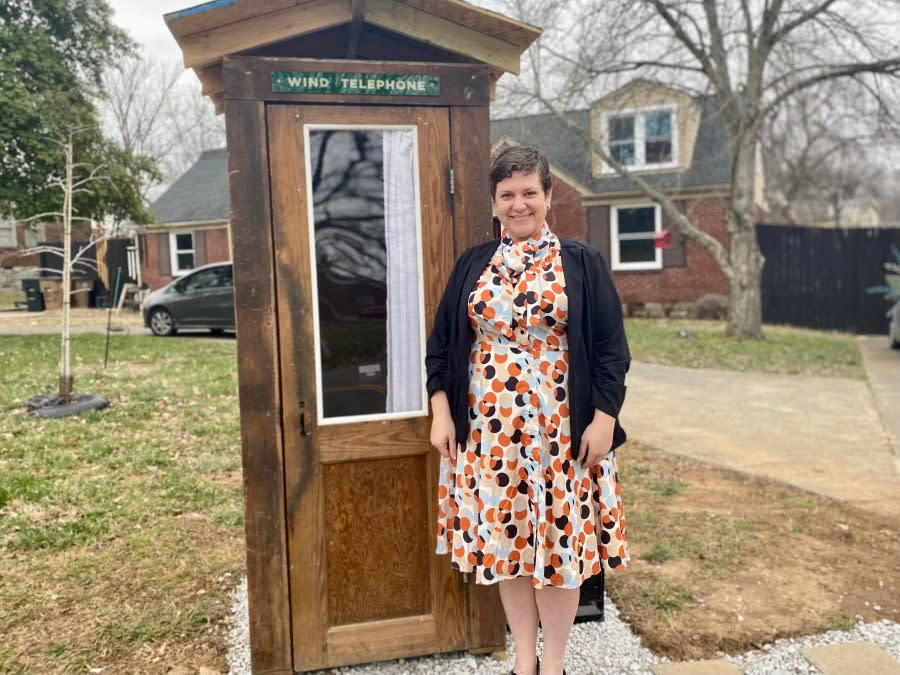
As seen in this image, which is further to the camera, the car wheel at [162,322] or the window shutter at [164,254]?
the window shutter at [164,254]

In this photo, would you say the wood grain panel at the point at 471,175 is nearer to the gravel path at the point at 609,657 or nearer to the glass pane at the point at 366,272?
the glass pane at the point at 366,272

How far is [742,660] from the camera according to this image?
2889 millimetres

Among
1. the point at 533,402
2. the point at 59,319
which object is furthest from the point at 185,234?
the point at 533,402

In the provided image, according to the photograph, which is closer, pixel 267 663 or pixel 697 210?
pixel 267 663

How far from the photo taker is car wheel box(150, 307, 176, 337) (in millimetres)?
14834

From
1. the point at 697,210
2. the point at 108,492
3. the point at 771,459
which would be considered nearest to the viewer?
the point at 108,492

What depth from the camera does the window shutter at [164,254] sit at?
24.2 meters

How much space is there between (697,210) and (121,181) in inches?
542

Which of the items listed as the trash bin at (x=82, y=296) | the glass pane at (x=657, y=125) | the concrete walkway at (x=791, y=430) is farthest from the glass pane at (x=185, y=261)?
the concrete walkway at (x=791, y=430)

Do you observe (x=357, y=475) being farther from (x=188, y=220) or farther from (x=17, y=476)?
(x=188, y=220)

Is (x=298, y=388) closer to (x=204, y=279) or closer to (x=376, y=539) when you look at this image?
(x=376, y=539)

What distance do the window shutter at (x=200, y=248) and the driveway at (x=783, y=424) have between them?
17160 millimetres

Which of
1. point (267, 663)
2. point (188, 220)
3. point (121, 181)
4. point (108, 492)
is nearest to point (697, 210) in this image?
point (121, 181)

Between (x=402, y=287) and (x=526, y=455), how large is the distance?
859mm
